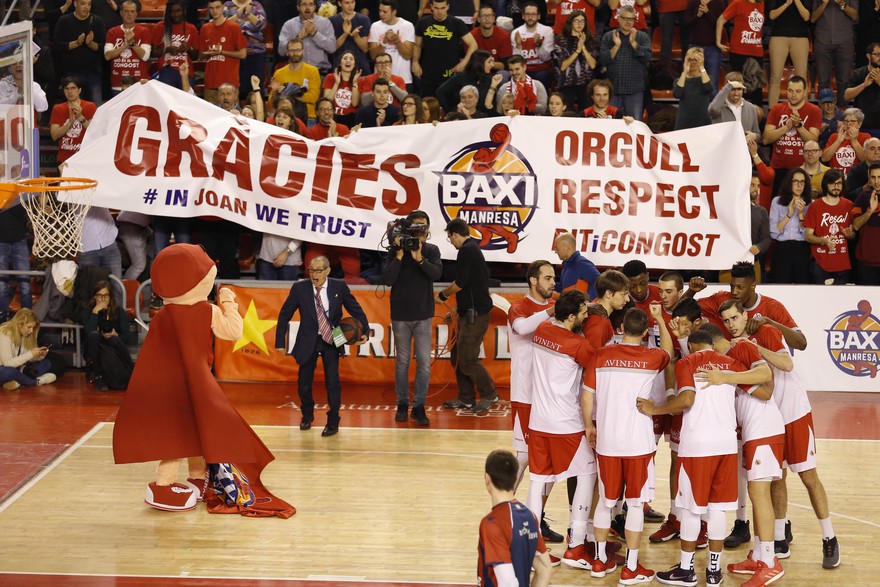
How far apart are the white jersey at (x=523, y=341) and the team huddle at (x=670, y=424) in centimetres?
4

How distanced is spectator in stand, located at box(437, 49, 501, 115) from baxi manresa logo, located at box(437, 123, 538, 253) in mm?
1705

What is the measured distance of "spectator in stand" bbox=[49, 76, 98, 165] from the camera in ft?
48.2

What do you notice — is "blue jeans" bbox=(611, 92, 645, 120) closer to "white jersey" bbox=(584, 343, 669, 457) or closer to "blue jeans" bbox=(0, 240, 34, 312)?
"blue jeans" bbox=(0, 240, 34, 312)

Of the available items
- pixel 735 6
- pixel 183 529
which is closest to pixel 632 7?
pixel 735 6

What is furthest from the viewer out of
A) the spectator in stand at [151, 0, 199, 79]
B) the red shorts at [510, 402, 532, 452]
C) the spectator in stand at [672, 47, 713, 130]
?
the spectator in stand at [151, 0, 199, 79]

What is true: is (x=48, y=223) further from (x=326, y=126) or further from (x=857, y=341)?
(x=857, y=341)

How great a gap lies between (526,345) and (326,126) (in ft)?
20.7

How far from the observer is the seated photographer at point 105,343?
1310cm

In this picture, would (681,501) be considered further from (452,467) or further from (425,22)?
(425,22)

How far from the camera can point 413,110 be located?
544 inches

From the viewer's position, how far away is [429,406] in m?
12.8

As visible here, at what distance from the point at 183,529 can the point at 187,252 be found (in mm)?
2164

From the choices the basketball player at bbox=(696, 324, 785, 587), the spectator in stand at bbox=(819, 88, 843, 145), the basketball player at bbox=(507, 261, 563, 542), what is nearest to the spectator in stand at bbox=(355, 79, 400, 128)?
the spectator in stand at bbox=(819, 88, 843, 145)

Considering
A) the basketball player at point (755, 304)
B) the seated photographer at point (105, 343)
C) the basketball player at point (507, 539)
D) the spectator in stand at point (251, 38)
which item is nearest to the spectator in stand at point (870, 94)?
the basketball player at point (755, 304)
